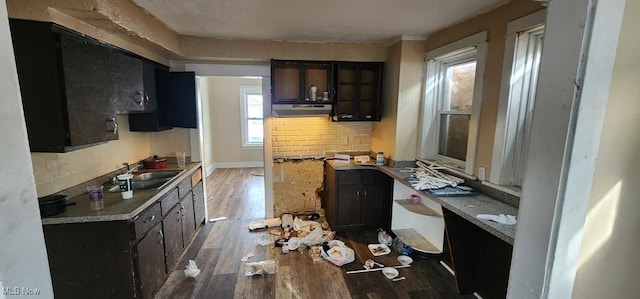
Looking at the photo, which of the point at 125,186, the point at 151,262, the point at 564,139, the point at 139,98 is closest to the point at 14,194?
the point at 564,139

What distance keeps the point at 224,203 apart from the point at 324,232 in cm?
205

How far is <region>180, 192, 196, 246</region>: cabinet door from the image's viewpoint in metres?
2.89

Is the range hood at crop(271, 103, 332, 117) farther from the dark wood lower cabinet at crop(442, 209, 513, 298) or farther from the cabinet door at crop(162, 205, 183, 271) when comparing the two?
the dark wood lower cabinet at crop(442, 209, 513, 298)

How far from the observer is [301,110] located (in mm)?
3473

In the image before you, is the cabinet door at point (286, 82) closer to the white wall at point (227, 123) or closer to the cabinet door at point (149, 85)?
the cabinet door at point (149, 85)

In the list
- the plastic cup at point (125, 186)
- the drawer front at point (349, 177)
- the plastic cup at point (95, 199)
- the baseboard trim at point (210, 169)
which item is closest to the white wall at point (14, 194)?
the plastic cup at point (95, 199)

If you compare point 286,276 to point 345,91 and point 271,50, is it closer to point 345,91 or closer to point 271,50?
point 345,91

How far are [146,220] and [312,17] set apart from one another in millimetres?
2160

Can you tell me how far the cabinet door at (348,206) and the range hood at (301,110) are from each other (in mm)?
982

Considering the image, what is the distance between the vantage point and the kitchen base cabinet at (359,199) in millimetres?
3393

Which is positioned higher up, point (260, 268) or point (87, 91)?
point (87, 91)

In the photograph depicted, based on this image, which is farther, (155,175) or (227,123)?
(227,123)

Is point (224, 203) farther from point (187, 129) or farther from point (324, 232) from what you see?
point (324, 232)

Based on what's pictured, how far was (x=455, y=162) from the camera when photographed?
291cm
